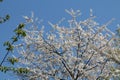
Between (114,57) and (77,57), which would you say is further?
(77,57)

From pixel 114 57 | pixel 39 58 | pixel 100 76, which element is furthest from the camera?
pixel 39 58

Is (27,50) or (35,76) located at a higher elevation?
(27,50)

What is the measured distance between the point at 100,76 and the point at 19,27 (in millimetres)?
6804

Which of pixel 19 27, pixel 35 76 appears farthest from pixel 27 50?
pixel 19 27

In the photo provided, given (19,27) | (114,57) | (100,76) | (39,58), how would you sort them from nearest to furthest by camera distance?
1. (114,57)
2. (19,27)
3. (100,76)
4. (39,58)

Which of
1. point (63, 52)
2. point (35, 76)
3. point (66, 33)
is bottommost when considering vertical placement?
point (35, 76)

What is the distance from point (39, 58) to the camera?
63.5 ft

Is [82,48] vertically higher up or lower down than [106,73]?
higher up

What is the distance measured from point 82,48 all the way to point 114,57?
9.39 m

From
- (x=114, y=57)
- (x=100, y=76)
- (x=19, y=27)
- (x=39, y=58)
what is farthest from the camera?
(x=39, y=58)

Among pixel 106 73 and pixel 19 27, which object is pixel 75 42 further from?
pixel 19 27

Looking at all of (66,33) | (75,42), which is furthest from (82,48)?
(66,33)

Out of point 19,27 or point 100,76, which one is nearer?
point 19,27

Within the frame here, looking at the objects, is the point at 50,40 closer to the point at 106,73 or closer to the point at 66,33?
the point at 66,33
